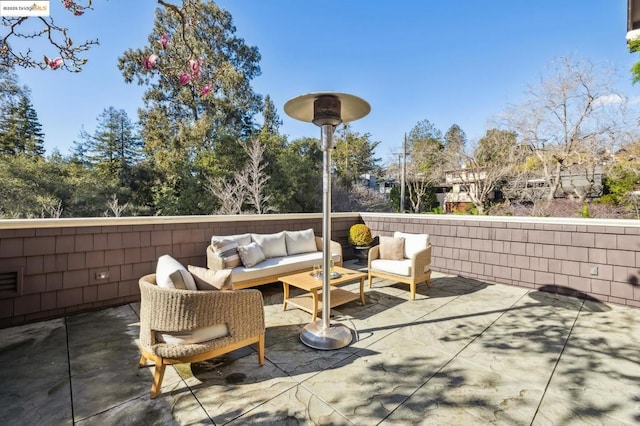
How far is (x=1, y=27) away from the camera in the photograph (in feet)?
6.58

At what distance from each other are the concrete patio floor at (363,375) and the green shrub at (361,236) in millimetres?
2701

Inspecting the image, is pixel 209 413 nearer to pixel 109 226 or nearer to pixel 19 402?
pixel 19 402

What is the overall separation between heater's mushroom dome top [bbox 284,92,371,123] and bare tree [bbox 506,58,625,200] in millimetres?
11011

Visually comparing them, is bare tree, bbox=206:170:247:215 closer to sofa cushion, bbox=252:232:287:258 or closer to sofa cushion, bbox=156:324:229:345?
sofa cushion, bbox=252:232:287:258

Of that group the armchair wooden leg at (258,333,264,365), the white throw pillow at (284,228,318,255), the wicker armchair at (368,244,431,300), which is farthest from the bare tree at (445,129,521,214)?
the armchair wooden leg at (258,333,264,365)

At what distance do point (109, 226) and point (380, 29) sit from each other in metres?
8.57

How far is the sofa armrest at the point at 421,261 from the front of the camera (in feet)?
13.5

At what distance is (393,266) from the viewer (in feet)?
14.3

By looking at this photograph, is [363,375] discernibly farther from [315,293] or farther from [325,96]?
[325,96]

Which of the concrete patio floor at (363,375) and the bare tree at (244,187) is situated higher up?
the bare tree at (244,187)

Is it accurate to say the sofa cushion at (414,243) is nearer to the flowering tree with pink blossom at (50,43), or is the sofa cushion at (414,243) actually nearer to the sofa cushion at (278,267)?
the sofa cushion at (278,267)

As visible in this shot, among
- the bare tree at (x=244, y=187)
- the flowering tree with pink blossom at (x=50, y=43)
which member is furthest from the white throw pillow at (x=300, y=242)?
the bare tree at (x=244, y=187)

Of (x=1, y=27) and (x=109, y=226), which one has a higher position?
(x=1, y=27)

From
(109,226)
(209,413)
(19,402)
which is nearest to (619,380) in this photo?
(209,413)
